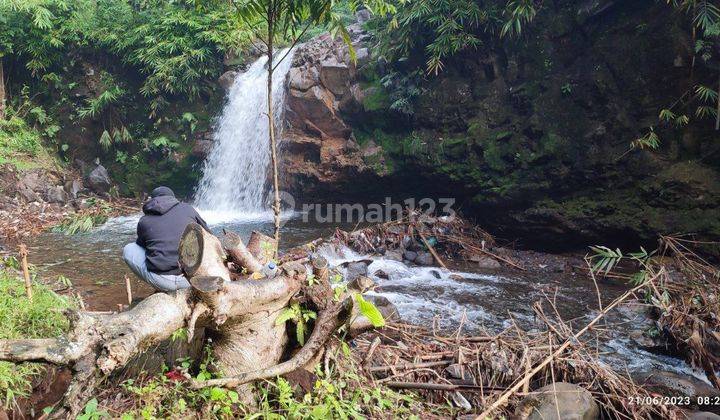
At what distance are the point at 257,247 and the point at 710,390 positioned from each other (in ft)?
13.5

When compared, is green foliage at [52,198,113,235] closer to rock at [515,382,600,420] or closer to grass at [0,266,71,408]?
grass at [0,266,71,408]

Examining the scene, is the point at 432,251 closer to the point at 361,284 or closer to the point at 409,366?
the point at 409,366

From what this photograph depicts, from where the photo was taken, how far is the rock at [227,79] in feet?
40.5

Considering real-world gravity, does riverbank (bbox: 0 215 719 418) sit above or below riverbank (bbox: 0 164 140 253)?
below

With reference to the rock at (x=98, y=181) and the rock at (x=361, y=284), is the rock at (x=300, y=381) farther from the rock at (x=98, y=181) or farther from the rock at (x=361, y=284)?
the rock at (x=98, y=181)

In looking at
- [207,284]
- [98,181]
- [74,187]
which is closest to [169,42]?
[98,181]

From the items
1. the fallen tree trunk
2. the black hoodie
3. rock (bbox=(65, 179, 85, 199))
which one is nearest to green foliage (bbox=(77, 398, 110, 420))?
the fallen tree trunk

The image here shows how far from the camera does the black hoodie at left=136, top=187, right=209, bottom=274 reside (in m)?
3.74

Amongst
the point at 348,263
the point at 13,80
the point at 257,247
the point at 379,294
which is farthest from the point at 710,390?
the point at 13,80

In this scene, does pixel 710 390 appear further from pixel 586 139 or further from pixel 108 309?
pixel 108 309

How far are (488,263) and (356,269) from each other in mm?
2539

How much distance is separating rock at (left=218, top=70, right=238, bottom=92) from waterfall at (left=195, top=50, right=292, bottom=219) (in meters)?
0.17

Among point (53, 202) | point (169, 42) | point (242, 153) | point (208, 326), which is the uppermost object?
point (169, 42)

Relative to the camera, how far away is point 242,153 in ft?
37.7
